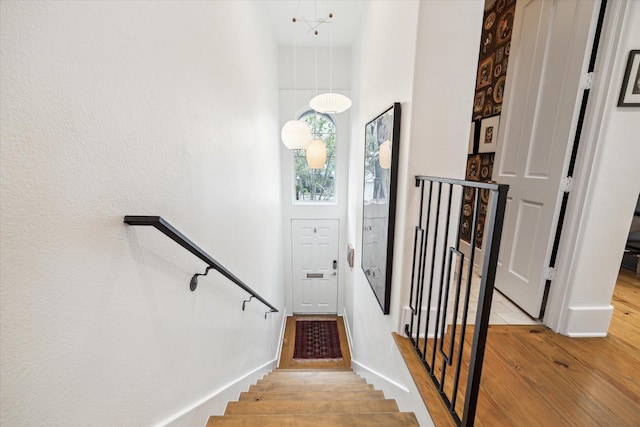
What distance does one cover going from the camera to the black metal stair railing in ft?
2.78

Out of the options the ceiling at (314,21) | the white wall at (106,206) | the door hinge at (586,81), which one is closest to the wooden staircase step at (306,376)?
the white wall at (106,206)

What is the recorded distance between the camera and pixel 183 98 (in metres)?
1.24

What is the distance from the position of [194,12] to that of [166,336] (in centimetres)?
150

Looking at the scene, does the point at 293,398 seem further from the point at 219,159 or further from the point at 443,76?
the point at 443,76

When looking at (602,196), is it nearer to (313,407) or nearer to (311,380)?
(313,407)

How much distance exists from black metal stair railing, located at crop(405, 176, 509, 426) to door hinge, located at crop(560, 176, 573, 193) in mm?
579

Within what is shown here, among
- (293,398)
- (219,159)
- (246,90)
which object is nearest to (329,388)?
(293,398)

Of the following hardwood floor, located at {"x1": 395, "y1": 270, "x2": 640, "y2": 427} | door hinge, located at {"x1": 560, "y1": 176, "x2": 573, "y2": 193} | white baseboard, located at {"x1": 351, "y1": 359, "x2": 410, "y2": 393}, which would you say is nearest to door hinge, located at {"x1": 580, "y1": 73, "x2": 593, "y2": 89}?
door hinge, located at {"x1": 560, "y1": 176, "x2": 573, "y2": 193}

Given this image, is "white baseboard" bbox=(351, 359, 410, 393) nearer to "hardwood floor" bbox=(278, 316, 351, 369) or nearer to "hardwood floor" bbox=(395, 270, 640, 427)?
"hardwood floor" bbox=(395, 270, 640, 427)

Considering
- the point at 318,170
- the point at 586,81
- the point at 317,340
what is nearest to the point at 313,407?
the point at 586,81

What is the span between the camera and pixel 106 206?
2.56ft

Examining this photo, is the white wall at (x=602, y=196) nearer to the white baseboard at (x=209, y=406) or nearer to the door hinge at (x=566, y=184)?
the door hinge at (x=566, y=184)

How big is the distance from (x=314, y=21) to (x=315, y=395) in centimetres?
418

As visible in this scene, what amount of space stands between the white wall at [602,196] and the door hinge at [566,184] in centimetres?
3
